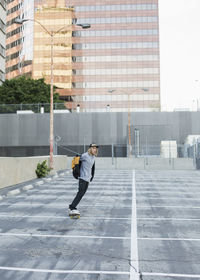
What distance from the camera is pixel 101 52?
100062 millimetres

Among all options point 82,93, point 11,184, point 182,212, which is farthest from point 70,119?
point 82,93

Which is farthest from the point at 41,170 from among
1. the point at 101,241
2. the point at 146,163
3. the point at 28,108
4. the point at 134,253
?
the point at 28,108

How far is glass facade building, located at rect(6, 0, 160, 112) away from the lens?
99.5m

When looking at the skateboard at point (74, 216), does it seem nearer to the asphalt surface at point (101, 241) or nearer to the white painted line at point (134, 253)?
the asphalt surface at point (101, 241)

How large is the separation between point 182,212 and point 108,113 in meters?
38.1

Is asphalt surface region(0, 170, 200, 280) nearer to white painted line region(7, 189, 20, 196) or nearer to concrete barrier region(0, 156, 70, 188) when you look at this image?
white painted line region(7, 189, 20, 196)

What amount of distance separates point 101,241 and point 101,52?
99700mm

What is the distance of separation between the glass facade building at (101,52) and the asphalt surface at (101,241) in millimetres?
90744

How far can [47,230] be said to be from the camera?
6.30 meters

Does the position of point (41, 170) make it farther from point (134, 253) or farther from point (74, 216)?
point (134, 253)

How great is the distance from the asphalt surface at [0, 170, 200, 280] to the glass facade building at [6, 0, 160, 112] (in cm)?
9074

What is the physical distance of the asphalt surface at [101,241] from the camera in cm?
395

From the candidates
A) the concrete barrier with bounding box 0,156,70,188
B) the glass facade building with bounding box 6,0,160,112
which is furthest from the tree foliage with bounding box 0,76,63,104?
the concrete barrier with bounding box 0,156,70,188

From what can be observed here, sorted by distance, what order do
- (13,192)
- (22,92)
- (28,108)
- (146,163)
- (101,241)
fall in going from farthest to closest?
(22,92), (28,108), (146,163), (13,192), (101,241)
